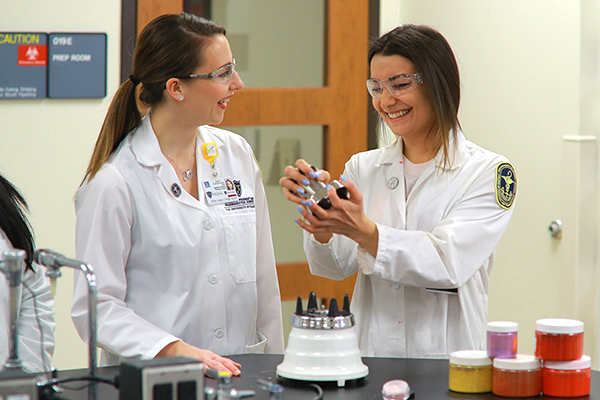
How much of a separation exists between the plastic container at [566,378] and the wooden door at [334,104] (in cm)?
218

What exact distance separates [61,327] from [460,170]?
1.97 m

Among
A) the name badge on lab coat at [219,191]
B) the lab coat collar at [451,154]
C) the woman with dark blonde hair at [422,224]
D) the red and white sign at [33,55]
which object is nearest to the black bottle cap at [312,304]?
the woman with dark blonde hair at [422,224]

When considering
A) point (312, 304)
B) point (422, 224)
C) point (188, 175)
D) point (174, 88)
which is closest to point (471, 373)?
point (312, 304)

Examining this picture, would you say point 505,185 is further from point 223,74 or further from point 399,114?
point 223,74

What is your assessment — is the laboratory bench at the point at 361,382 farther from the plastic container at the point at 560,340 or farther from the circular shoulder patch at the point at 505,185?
the circular shoulder patch at the point at 505,185

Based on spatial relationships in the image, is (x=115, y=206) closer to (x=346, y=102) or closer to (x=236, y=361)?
(x=236, y=361)

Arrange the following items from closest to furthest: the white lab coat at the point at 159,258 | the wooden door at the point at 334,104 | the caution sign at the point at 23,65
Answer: the white lab coat at the point at 159,258, the caution sign at the point at 23,65, the wooden door at the point at 334,104

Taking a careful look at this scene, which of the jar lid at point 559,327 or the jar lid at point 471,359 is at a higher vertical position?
the jar lid at point 559,327

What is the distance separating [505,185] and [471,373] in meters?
0.71

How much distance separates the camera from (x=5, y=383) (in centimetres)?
122

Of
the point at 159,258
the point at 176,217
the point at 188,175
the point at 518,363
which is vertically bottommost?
the point at 518,363

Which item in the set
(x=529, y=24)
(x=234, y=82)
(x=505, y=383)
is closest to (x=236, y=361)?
(x=505, y=383)

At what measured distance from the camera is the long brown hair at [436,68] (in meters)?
2.15

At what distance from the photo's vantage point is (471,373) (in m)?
1.60
